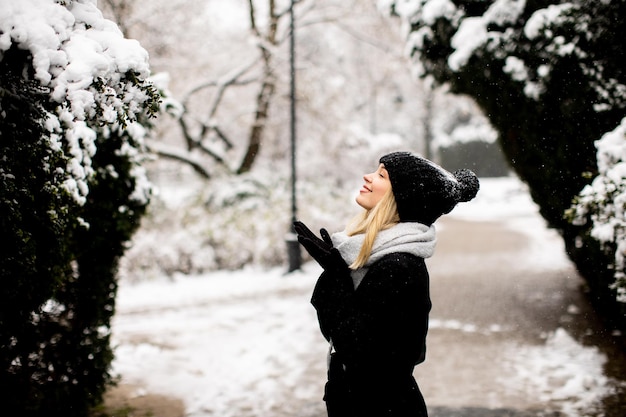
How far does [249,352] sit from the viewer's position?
6508 millimetres

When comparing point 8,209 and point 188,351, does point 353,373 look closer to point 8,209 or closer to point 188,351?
point 8,209

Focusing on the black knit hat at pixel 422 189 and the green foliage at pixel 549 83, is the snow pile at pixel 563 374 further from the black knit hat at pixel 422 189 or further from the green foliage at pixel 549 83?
the black knit hat at pixel 422 189

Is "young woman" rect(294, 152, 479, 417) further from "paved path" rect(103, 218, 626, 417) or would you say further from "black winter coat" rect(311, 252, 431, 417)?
→ "paved path" rect(103, 218, 626, 417)

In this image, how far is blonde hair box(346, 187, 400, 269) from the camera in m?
2.25

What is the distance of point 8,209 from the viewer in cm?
241

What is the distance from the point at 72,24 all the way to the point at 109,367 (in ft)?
10.6

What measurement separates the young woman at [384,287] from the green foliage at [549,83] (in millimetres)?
2676

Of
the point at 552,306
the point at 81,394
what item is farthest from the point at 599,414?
the point at 81,394

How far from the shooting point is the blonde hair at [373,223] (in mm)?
2254

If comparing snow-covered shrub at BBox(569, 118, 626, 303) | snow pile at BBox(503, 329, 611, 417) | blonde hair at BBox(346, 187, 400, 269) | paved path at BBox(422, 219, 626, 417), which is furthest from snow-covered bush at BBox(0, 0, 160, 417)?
snow pile at BBox(503, 329, 611, 417)

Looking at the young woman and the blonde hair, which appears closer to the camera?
the young woman

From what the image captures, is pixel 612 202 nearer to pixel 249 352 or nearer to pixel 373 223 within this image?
pixel 373 223

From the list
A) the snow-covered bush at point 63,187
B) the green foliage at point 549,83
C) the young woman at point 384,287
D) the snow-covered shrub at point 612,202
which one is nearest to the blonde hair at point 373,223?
the young woman at point 384,287

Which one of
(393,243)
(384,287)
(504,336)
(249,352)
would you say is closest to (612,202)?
(393,243)
